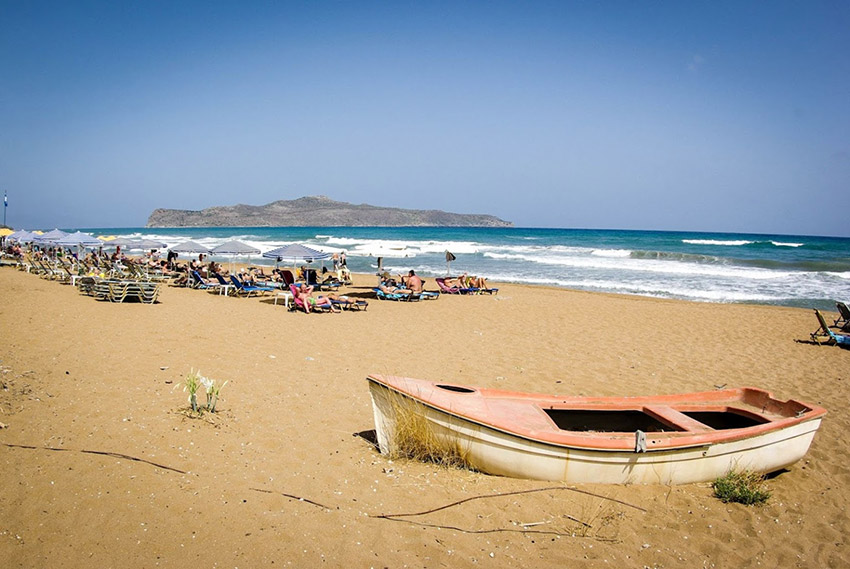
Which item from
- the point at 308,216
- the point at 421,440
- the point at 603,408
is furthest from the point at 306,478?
the point at 308,216

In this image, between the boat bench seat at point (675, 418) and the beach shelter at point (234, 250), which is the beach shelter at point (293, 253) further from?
the boat bench seat at point (675, 418)

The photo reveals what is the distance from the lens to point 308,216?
454 ft

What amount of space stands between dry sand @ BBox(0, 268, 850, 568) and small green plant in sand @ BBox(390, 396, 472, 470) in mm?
133

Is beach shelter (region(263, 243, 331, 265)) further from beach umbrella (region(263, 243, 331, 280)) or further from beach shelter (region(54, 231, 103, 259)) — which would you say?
beach shelter (region(54, 231, 103, 259))

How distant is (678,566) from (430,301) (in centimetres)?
1262

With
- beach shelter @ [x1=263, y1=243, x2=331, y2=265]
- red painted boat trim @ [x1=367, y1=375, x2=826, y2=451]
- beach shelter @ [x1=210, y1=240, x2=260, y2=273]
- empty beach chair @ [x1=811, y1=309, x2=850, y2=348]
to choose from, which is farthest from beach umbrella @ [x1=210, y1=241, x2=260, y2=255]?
empty beach chair @ [x1=811, y1=309, x2=850, y2=348]

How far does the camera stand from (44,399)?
196 inches

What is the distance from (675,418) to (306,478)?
11.5 ft

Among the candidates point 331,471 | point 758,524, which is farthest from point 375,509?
point 758,524

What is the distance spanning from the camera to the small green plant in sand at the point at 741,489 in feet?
13.6

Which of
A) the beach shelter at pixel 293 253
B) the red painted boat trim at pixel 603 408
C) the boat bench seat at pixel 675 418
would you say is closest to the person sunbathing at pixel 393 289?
the beach shelter at pixel 293 253

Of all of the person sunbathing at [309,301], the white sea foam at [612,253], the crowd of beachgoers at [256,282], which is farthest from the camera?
the white sea foam at [612,253]

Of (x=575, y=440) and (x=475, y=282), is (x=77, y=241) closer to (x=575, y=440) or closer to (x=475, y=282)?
(x=475, y=282)

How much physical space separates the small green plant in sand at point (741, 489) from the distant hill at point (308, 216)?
133 metres
